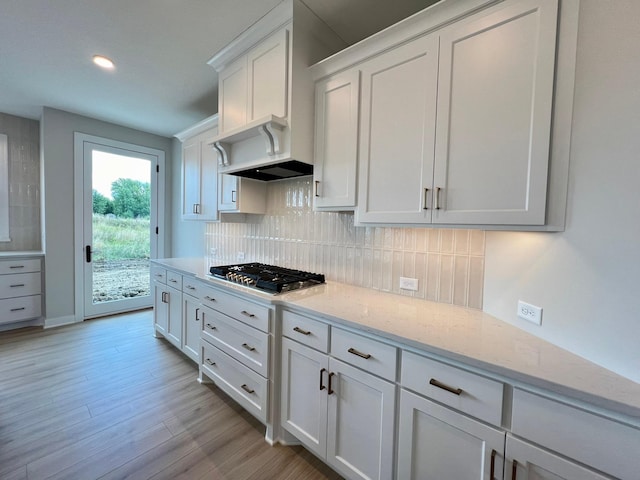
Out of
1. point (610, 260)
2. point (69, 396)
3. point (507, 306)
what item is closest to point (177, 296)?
point (69, 396)

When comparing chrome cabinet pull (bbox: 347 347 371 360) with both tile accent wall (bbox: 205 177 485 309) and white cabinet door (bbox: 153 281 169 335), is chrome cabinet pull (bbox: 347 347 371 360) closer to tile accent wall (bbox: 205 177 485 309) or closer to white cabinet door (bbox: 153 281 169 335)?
tile accent wall (bbox: 205 177 485 309)

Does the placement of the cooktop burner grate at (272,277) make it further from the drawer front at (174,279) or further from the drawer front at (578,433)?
the drawer front at (578,433)

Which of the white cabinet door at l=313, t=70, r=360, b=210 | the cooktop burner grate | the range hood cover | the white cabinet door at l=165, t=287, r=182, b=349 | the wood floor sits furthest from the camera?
the white cabinet door at l=165, t=287, r=182, b=349

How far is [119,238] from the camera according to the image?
3.86 meters

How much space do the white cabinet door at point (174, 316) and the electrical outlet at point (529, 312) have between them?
8.72 ft

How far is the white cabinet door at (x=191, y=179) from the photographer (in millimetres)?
2949

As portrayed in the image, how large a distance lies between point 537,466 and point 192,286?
243 cm

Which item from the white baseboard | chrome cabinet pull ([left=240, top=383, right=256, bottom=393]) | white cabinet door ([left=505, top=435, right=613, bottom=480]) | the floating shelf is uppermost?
the floating shelf

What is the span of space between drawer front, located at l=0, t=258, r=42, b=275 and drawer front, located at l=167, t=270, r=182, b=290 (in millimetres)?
2016

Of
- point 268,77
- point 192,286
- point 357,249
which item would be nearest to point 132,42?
point 268,77

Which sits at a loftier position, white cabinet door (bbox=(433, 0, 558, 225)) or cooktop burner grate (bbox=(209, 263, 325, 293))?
white cabinet door (bbox=(433, 0, 558, 225))

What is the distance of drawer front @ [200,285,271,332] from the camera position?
1647 millimetres

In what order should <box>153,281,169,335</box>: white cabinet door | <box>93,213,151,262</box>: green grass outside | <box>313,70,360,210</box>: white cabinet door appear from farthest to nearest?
<box>93,213,151,262</box>: green grass outside < <box>153,281,169,335</box>: white cabinet door < <box>313,70,360,210</box>: white cabinet door

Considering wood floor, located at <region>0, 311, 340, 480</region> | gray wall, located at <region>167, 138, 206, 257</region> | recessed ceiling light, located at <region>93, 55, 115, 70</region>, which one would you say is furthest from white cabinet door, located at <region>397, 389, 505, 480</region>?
gray wall, located at <region>167, 138, 206, 257</region>
